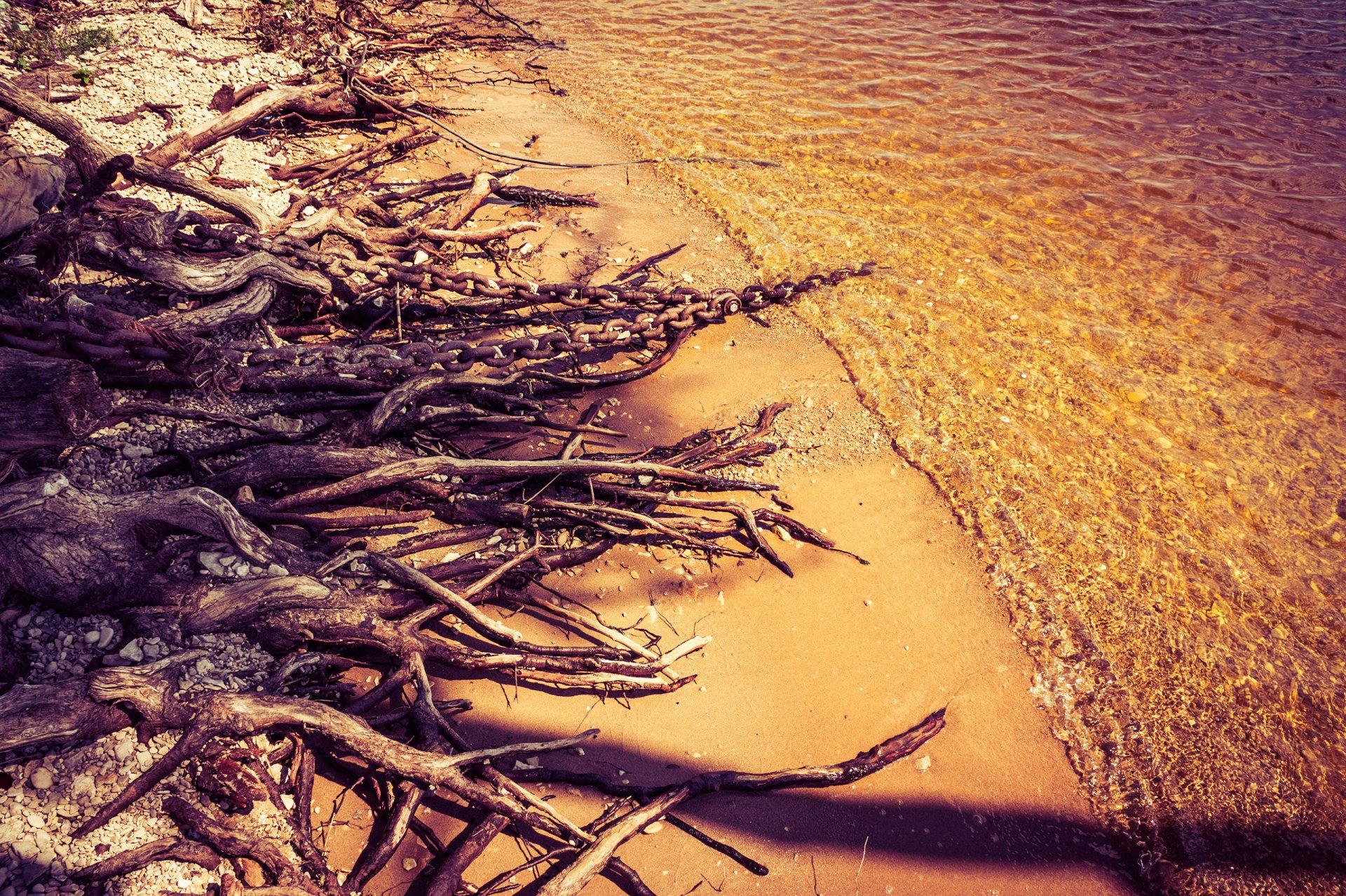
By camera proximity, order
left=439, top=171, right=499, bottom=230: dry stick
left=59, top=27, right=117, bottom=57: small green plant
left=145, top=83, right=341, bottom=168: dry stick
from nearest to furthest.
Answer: left=145, top=83, right=341, bottom=168: dry stick
left=439, top=171, right=499, bottom=230: dry stick
left=59, top=27, right=117, bottom=57: small green plant

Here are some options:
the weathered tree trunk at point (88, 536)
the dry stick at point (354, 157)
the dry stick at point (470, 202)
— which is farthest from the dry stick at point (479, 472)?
the dry stick at point (354, 157)

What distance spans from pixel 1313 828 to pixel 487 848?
280 cm

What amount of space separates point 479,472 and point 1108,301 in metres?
4.43

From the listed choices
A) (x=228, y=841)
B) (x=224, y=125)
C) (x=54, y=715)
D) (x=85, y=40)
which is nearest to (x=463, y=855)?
(x=228, y=841)

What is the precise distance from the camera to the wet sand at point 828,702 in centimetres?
222

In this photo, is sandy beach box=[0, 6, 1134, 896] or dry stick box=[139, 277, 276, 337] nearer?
sandy beach box=[0, 6, 1134, 896]

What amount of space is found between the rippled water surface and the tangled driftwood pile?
0.95 meters

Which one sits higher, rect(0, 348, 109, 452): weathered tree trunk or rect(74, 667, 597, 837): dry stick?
rect(0, 348, 109, 452): weathered tree trunk

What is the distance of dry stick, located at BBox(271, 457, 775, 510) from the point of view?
2639 mm

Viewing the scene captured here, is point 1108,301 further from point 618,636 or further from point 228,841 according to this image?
point 228,841

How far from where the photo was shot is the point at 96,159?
352 cm

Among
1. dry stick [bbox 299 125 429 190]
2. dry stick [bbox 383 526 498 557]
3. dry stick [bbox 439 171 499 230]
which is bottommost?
dry stick [bbox 383 526 498 557]

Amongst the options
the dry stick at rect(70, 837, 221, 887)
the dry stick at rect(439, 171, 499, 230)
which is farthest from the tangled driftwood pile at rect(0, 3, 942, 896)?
the dry stick at rect(439, 171, 499, 230)

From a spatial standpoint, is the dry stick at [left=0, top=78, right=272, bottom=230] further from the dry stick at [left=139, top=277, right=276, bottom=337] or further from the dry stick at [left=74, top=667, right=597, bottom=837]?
the dry stick at [left=74, top=667, right=597, bottom=837]
